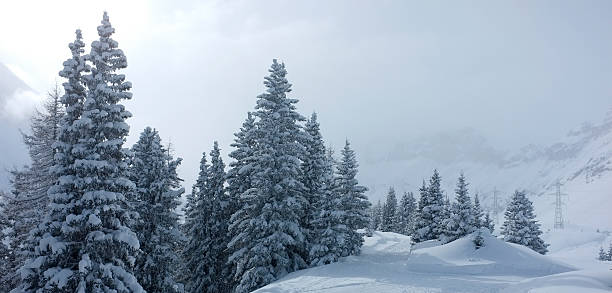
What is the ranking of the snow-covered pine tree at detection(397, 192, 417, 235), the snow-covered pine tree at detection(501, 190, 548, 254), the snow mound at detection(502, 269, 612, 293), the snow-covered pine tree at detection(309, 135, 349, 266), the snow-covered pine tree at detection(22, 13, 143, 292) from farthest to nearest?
the snow-covered pine tree at detection(397, 192, 417, 235), the snow-covered pine tree at detection(501, 190, 548, 254), the snow-covered pine tree at detection(309, 135, 349, 266), the snow-covered pine tree at detection(22, 13, 143, 292), the snow mound at detection(502, 269, 612, 293)

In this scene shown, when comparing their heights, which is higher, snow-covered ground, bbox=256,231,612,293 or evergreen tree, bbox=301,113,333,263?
evergreen tree, bbox=301,113,333,263

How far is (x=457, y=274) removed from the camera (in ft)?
89.2

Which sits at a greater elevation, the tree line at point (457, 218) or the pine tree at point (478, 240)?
the tree line at point (457, 218)

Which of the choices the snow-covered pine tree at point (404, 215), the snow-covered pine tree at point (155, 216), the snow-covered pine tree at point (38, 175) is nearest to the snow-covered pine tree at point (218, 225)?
the snow-covered pine tree at point (155, 216)

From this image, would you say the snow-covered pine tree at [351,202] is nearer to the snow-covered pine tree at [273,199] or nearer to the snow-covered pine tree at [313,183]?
the snow-covered pine tree at [313,183]

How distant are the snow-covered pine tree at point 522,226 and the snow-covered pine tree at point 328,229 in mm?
29271

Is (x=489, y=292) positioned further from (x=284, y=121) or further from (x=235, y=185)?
(x=235, y=185)

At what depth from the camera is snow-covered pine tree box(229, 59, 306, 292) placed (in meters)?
30.7

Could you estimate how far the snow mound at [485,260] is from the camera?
2783cm

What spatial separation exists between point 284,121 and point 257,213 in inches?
276

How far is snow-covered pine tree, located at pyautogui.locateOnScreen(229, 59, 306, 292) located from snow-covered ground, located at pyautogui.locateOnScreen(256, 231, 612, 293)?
2.31 metres

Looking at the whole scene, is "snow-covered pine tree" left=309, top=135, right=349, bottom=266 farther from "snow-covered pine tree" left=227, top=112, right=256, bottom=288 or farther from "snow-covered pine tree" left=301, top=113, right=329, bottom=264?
"snow-covered pine tree" left=227, top=112, right=256, bottom=288

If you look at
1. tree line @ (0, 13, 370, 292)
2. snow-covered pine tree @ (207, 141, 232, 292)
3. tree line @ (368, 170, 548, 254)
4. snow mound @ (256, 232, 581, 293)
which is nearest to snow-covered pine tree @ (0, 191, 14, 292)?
tree line @ (0, 13, 370, 292)

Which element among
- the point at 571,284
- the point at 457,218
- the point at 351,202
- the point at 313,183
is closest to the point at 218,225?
the point at 313,183
